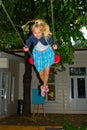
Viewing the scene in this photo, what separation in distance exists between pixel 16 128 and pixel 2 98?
A: 563 centimetres

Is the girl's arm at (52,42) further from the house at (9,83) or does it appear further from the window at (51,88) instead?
the window at (51,88)

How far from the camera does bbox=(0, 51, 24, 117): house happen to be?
16672mm

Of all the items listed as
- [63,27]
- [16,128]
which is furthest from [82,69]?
[16,128]

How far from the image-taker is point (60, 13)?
1439 centimetres

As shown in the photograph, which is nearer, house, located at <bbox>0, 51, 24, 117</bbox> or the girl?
the girl

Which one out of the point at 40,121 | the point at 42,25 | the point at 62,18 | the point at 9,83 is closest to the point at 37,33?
the point at 42,25

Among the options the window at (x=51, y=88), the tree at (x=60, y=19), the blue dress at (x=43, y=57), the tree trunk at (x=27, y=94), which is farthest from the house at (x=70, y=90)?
the blue dress at (x=43, y=57)

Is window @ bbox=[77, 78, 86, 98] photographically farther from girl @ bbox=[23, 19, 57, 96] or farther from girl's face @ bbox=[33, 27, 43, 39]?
girl's face @ bbox=[33, 27, 43, 39]

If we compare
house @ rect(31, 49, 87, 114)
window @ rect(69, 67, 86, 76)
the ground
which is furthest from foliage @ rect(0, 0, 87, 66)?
window @ rect(69, 67, 86, 76)

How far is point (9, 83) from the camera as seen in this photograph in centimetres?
1878

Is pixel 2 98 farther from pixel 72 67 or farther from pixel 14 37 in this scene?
pixel 72 67

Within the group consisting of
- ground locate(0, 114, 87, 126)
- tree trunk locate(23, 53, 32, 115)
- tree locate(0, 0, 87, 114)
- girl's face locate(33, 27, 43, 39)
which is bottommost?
ground locate(0, 114, 87, 126)

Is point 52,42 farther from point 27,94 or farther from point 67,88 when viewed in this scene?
point 67,88

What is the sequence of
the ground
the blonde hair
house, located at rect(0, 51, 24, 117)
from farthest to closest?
house, located at rect(0, 51, 24, 117) < the ground < the blonde hair
